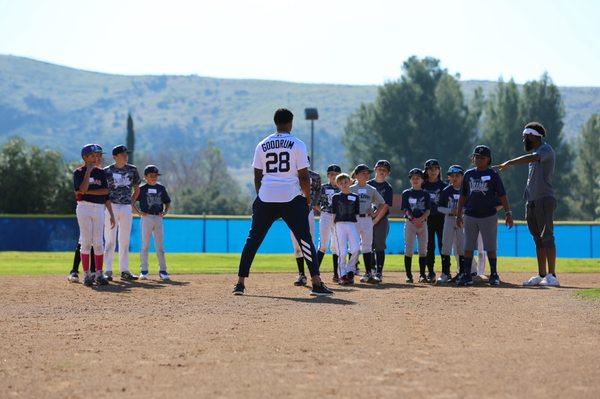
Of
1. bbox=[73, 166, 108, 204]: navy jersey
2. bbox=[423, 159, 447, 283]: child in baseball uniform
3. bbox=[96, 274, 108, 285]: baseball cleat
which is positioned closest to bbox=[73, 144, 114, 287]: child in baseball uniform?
bbox=[73, 166, 108, 204]: navy jersey

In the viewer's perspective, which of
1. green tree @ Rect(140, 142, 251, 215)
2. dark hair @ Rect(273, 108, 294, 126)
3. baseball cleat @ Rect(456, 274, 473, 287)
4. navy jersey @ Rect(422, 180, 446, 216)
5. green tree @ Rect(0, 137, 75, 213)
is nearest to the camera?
dark hair @ Rect(273, 108, 294, 126)

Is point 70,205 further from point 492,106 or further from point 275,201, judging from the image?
point 492,106

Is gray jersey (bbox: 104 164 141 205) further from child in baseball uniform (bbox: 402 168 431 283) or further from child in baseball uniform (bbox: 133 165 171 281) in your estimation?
child in baseball uniform (bbox: 402 168 431 283)

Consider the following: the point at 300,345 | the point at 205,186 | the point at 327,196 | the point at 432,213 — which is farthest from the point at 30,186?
the point at 205,186

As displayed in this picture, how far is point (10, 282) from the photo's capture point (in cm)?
1564

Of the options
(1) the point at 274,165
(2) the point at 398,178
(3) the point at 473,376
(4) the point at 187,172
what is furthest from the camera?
(4) the point at 187,172

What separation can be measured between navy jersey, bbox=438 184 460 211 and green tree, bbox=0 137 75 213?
1347 inches

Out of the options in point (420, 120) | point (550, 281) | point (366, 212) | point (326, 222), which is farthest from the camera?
point (420, 120)

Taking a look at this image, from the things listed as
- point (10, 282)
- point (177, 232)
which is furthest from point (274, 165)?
point (177, 232)

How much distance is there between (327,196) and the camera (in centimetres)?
1623

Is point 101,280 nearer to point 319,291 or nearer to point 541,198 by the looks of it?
point 319,291

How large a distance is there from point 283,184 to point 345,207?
2.93m

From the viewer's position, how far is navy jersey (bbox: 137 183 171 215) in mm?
16156

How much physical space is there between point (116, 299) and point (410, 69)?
9013 centimetres
